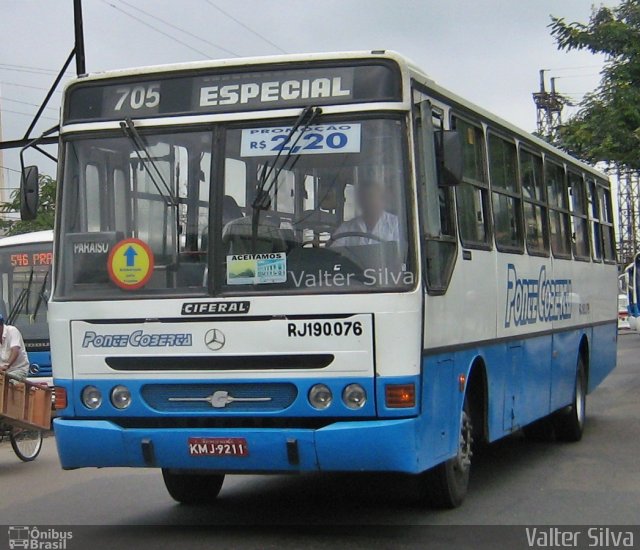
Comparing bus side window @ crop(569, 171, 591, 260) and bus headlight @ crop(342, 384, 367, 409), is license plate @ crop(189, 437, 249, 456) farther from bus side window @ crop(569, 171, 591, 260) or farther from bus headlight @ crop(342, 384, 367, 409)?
bus side window @ crop(569, 171, 591, 260)

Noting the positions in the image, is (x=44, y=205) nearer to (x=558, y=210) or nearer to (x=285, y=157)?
(x=558, y=210)

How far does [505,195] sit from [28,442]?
6.40 metres

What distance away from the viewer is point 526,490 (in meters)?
9.61

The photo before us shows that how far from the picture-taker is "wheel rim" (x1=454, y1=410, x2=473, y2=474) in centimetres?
855

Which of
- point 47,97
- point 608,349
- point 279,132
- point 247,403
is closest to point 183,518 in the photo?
point 247,403

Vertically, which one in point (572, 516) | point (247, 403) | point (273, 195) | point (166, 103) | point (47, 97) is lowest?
point (572, 516)

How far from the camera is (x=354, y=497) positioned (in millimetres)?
9422

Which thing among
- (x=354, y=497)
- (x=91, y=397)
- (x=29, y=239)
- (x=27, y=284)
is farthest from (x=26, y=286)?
(x=91, y=397)

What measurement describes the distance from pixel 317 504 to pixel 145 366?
2.21 m

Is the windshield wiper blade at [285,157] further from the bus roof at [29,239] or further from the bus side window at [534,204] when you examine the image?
the bus roof at [29,239]

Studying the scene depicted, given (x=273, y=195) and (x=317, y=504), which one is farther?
(x=317, y=504)

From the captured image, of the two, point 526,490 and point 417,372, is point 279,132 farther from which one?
point 526,490

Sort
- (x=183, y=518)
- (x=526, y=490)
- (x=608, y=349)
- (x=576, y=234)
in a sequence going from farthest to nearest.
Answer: (x=608, y=349), (x=576, y=234), (x=526, y=490), (x=183, y=518)

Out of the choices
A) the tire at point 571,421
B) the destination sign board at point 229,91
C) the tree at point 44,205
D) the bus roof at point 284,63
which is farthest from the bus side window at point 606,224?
the tree at point 44,205
